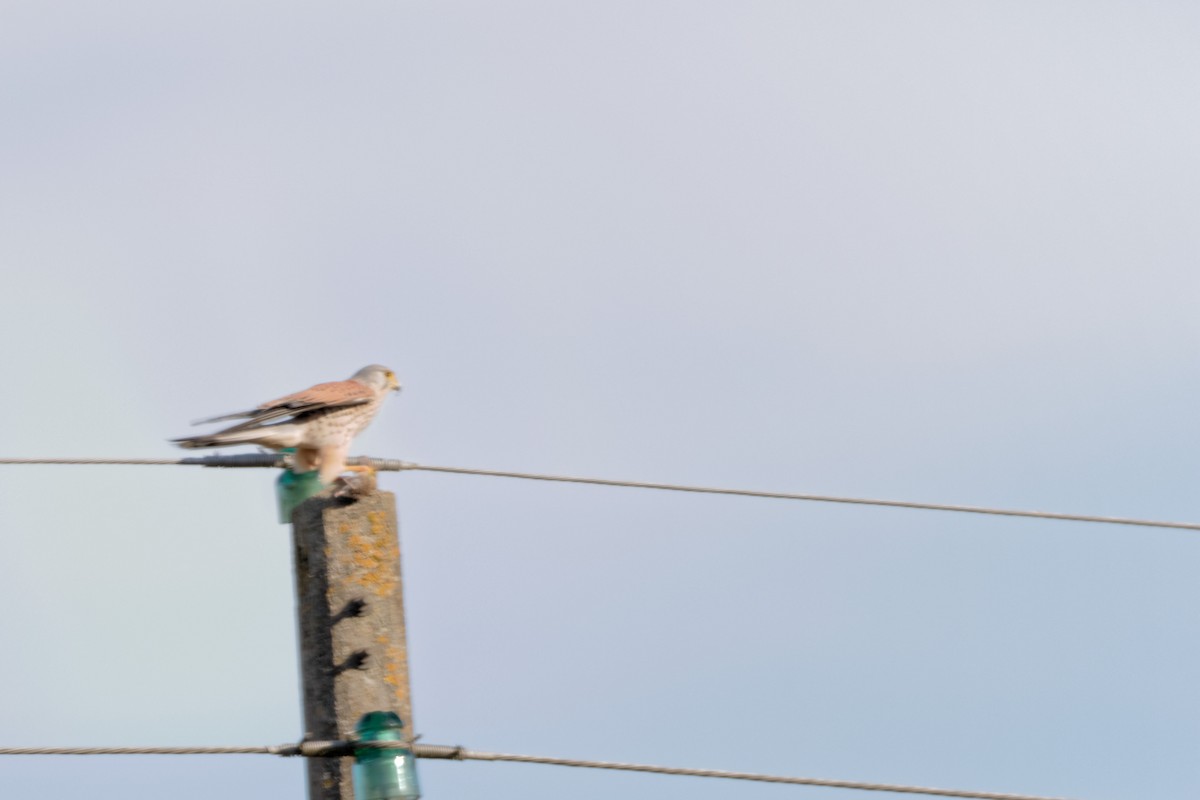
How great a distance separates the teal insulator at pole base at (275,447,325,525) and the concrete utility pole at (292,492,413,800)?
1.64 ft

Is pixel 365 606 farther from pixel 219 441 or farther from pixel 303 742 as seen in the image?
pixel 219 441

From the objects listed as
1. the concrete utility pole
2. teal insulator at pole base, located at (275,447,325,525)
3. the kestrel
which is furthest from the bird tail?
the concrete utility pole

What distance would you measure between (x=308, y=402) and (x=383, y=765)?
10.1 feet

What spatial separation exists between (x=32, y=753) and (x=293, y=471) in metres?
1.76

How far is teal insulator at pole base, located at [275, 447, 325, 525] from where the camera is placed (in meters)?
6.82

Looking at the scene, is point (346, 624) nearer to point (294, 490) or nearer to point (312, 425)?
point (294, 490)

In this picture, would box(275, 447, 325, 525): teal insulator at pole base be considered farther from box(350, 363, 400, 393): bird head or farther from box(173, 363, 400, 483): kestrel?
box(350, 363, 400, 393): bird head

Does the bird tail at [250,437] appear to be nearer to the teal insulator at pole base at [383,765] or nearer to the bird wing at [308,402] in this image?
the bird wing at [308,402]

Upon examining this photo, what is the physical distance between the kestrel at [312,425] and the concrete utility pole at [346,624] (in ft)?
2.09

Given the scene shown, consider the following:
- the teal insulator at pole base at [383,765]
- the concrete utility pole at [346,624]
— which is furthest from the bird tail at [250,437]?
the teal insulator at pole base at [383,765]

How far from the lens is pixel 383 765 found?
600cm

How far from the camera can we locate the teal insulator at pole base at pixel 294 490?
6824mm

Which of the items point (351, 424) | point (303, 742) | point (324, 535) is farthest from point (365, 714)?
point (351, 424)

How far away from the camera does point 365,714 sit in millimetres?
6113
